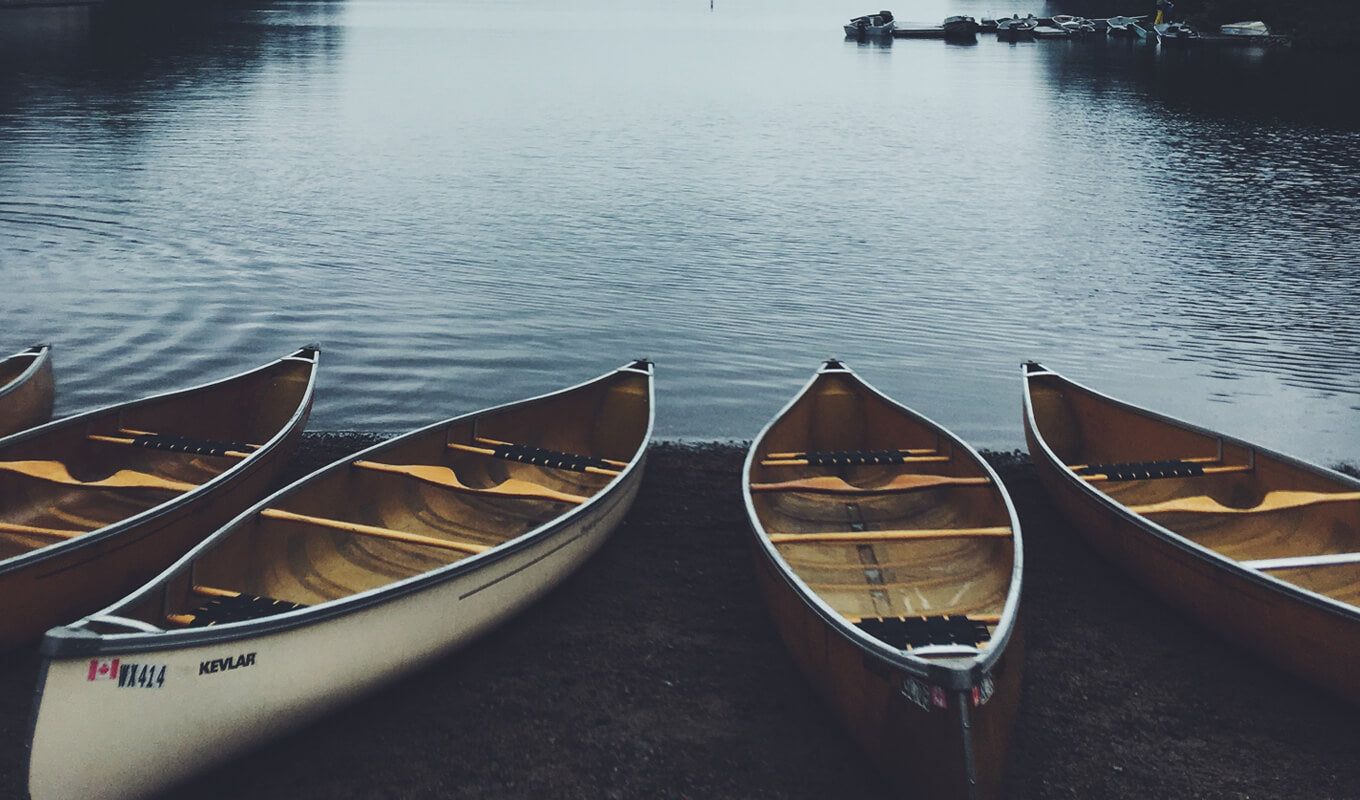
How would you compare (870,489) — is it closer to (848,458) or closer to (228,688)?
(848,458)

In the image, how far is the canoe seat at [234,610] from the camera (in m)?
5.92

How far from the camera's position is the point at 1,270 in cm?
1764

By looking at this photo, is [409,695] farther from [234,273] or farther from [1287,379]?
[234,273]

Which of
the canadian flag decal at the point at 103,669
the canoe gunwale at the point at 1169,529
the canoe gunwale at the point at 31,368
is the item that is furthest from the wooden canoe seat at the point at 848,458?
the canoe gunwale at the point at 31,368

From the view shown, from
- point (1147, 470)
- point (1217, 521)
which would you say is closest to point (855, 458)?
point (1147, 470)

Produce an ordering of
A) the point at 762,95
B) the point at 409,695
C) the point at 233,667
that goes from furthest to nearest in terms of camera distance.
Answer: the point at 762,95 → the point at 409,695 → the point at 233,667

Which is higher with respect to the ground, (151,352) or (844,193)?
(844,193)

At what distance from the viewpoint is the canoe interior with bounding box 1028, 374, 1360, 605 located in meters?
7.58

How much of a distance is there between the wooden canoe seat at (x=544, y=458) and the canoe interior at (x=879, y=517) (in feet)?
4.32

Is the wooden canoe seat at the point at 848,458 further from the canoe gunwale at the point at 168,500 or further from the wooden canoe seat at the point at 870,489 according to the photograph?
the canoe gunwale at the point at 168,500

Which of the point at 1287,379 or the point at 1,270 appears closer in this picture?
the point at 1287,379

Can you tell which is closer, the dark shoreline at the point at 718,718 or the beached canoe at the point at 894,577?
the beached canoe at the point at 894,577

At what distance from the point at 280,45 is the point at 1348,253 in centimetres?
6928

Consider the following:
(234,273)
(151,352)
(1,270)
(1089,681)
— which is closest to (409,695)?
(1089,681)
